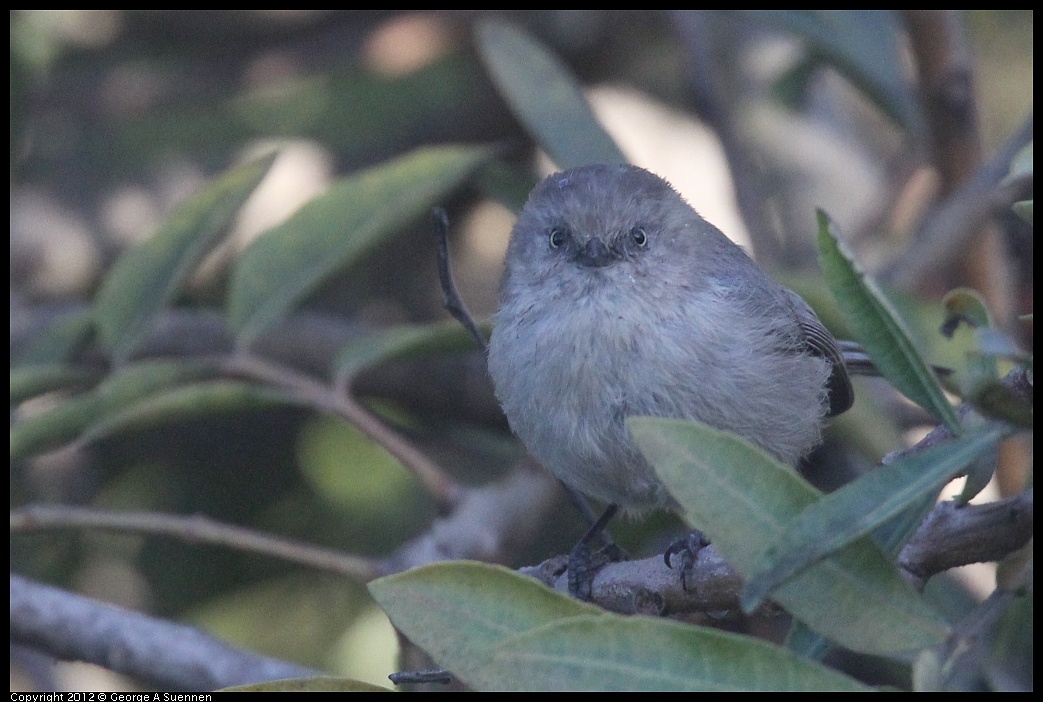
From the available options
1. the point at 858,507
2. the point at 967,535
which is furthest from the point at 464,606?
the point at 967,535

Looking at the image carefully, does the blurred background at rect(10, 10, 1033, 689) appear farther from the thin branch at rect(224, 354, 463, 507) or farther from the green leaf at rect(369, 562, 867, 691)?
the green leaf at rect(369, 562, 867, 691)

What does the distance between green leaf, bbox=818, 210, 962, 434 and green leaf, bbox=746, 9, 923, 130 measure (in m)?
2.49

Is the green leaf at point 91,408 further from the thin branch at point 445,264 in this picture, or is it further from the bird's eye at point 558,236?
the thin branch at point 445,264

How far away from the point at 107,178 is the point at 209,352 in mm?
1164

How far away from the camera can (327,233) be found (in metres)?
3.13

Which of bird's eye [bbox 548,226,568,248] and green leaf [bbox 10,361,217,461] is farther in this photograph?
green leaf [bbox 10,361,217,461]

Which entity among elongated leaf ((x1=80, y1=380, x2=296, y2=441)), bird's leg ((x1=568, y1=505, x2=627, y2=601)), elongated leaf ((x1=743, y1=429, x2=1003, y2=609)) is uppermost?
elongated leaf ((x1=80, y1=380, x2=296, y2=441))

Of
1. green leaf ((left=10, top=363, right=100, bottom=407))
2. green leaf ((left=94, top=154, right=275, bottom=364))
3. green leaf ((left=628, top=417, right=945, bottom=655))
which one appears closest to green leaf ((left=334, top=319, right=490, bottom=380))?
green leaf ((left=94, top=154, right=275, bottom=364))

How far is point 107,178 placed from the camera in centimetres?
470

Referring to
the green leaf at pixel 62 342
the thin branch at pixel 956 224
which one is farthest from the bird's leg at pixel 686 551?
the green leaf at pixel 62 342

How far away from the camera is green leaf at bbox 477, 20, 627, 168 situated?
3209mm

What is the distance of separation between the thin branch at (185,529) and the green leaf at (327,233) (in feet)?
2.20

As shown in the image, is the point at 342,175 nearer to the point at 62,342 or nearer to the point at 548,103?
the point at 62,342

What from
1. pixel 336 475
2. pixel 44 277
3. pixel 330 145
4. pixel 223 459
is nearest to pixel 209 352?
pixel 223 459
